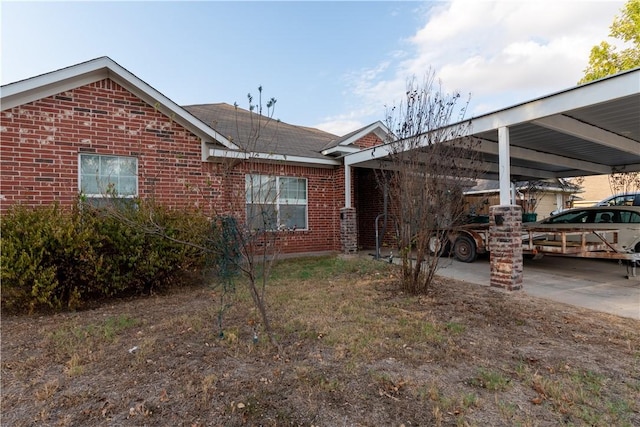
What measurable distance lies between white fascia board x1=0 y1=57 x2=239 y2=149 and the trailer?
5127 millimetres

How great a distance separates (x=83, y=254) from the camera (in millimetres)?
4840

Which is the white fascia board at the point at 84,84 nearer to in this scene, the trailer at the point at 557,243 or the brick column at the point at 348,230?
the brick column at the point at 348,230

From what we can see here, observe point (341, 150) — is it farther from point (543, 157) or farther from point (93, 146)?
point (93, 146)

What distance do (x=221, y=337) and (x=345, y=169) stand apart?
23.2 ft

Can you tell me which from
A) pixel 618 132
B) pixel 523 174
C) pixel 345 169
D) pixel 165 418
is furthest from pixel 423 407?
pixel 523 174

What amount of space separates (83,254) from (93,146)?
9.56ft

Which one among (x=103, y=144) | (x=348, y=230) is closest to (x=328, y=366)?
(x=103, y=144)

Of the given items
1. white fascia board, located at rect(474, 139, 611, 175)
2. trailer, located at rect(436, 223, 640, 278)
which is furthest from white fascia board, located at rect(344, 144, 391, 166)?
trailer, located at rect(436, 223, 640, 278)

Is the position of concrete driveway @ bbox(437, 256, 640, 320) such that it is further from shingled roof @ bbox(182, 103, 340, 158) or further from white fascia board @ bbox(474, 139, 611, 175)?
shingled roof @ bbox(182, 103, 340, 158)

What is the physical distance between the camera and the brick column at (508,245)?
5.75m

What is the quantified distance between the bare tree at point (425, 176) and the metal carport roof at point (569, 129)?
888 mm

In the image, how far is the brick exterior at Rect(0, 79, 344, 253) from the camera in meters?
6.00

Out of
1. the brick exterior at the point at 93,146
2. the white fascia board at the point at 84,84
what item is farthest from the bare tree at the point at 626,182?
the white fascia board at the point at 84,84

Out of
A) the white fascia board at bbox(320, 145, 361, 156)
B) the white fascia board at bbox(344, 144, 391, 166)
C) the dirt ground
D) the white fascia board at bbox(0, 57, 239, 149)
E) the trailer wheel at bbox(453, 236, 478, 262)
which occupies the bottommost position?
the dirt ground
